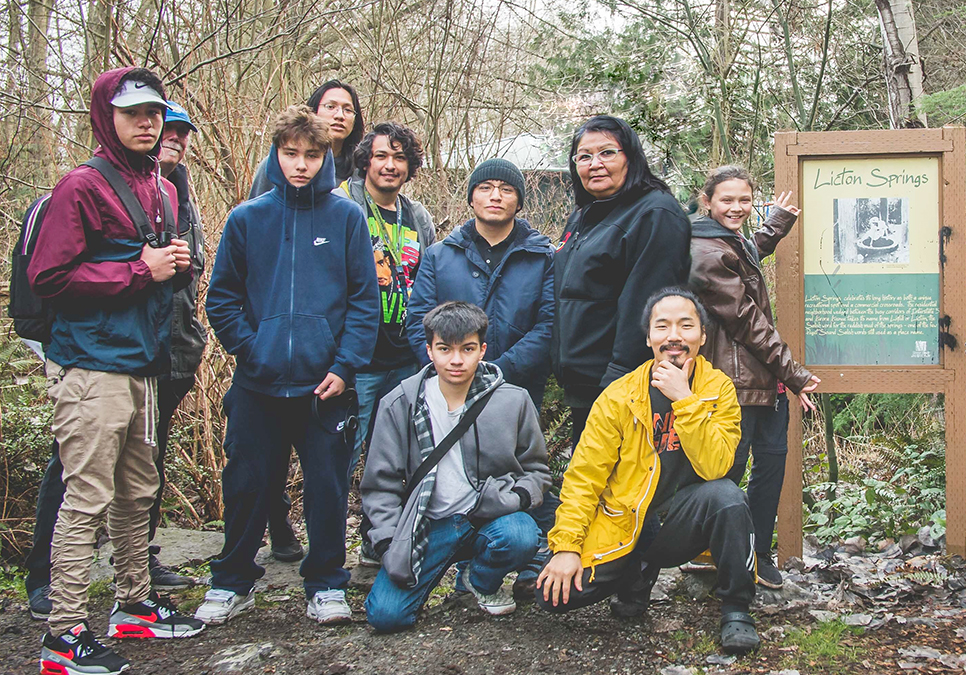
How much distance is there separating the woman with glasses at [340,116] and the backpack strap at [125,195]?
1133 millimetres

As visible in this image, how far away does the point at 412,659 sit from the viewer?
3.33m

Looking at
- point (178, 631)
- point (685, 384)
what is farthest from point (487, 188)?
point (178, 631)

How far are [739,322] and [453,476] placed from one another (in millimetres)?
1549

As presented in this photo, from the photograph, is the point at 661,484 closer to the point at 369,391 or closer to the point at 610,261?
the point at 610,261

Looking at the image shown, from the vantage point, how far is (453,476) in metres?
3.74

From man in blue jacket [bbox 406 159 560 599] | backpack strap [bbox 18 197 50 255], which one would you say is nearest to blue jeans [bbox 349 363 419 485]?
man in blue jacket [bbox 406 159 560 599]

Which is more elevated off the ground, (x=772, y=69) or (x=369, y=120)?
(x=772, y=69)

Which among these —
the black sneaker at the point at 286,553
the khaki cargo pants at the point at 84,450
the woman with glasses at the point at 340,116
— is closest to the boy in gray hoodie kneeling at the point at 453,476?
the khaki cargo pants at the point at 84,450

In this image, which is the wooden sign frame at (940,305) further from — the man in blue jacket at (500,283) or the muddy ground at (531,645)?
the man in blue jacket at (500,283)

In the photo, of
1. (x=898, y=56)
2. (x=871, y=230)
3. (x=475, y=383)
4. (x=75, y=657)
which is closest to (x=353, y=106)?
(x=475, y=383)

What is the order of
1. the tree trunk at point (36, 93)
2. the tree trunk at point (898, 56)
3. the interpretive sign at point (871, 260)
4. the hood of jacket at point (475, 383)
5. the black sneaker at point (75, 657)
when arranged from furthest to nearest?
1. the tree trunk at point (36, 93)
2. the tree trunk at point (898, 56)
3. the interpretive sign at point (871, 260)
4. the hood of jacket at point (475, 383)
5. the black sneaker at point (75, 657)

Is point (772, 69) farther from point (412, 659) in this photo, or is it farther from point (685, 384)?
point (412, 659)

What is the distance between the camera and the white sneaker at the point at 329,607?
3.69 meters

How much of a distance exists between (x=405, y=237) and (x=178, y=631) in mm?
2289
